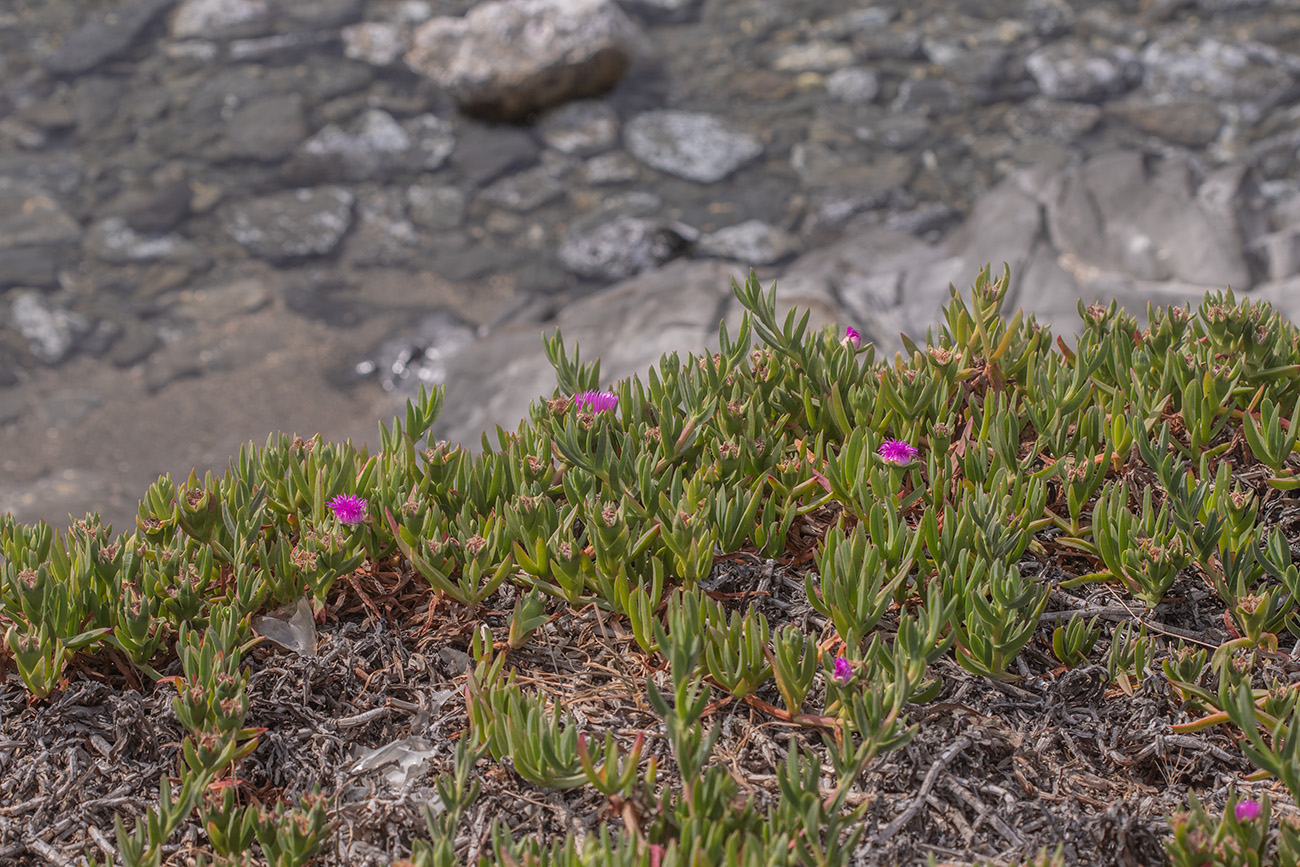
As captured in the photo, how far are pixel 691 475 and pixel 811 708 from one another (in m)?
0.63

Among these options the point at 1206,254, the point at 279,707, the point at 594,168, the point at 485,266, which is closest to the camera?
the point at 279,707

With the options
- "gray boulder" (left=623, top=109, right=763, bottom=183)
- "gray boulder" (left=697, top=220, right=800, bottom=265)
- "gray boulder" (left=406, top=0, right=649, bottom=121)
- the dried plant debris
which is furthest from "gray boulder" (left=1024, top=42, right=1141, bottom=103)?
the dried plant debris

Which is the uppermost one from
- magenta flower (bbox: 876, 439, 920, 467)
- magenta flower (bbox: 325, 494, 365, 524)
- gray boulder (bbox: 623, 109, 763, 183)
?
magenta flower (bbox: 876, 439, 920, 467)

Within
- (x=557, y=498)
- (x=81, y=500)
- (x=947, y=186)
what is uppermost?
(x=557, y=498)

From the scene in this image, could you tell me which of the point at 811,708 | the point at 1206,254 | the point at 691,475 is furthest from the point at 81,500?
the point at 1206,254

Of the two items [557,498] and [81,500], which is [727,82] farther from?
[557,498]

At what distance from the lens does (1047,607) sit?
223cm

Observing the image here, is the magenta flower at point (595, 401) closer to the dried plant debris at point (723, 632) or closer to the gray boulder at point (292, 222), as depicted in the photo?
the dried plant debris at point (723, 632)

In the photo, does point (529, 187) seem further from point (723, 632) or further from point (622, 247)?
point (723, 632)

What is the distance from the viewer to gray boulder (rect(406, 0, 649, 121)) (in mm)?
9992

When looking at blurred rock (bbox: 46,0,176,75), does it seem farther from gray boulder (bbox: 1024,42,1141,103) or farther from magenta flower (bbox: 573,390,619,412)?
magenta flower (bbox: 573,390,619,412)

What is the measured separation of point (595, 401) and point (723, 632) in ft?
2.56

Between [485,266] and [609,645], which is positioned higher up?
[609,645]

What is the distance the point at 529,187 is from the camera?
9273 mm
